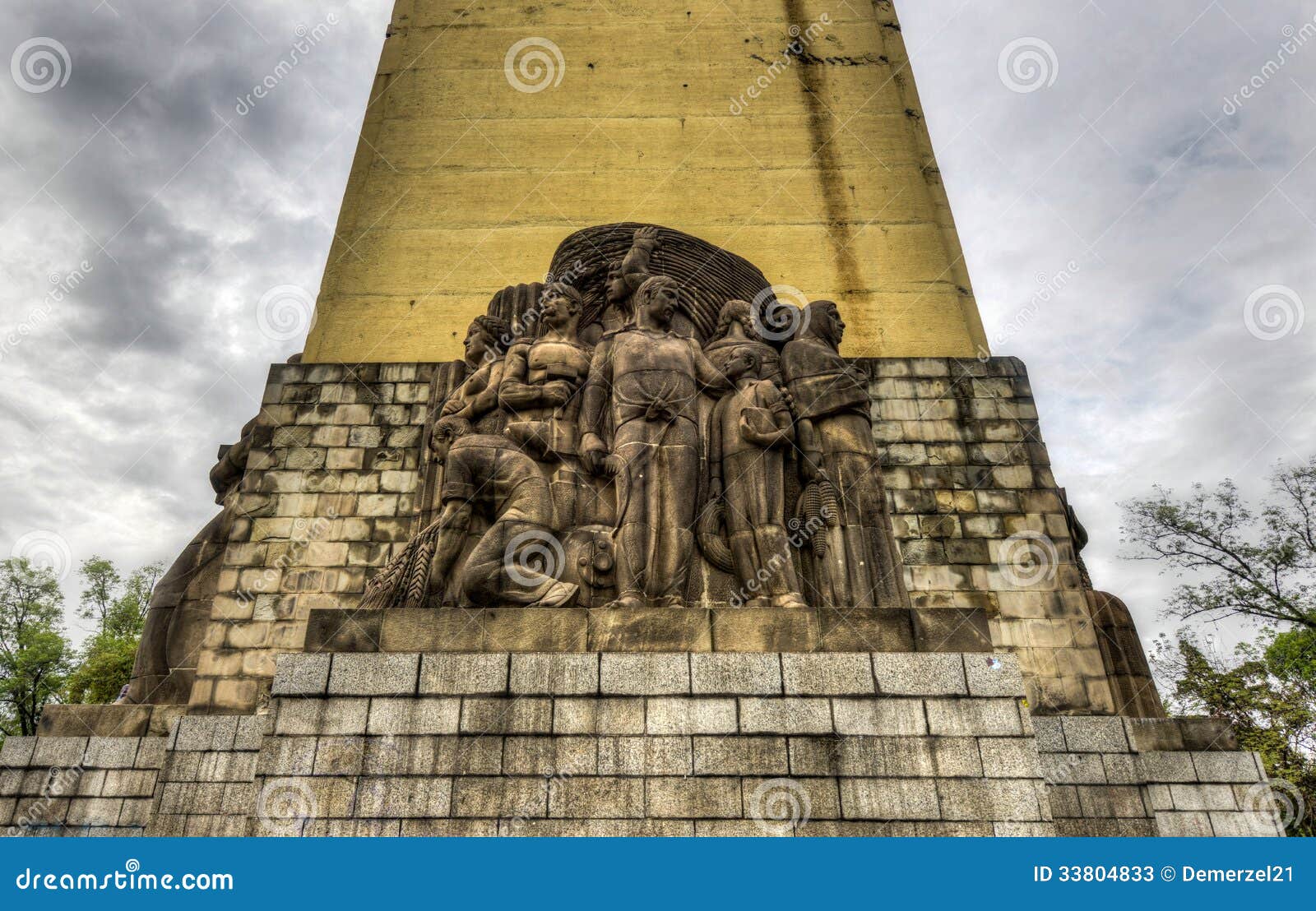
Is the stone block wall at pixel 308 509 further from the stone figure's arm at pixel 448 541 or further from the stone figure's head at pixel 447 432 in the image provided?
the stone figure's arm at pixel 448 541

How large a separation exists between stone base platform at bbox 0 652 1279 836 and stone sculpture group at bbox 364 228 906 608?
68 cm

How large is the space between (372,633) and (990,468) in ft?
22.9

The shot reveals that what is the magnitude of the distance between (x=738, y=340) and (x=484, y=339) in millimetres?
2561

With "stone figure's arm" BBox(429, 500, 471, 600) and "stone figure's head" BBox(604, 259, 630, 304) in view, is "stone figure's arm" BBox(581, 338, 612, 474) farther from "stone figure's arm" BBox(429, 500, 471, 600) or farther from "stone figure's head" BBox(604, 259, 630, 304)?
"stone figure's arm" BBox(429, 500, 471, 600)

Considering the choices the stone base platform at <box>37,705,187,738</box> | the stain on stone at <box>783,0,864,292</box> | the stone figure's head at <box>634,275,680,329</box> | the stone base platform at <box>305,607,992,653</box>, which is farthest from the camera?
the stain on stone at <box>783,0,864,292</box>

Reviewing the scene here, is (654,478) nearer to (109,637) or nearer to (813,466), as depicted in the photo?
(813,466)

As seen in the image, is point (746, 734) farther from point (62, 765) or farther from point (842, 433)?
point (62, 765)

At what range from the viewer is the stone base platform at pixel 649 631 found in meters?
5.41

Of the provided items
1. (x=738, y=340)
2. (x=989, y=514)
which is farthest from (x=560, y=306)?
(x=989, y=514)

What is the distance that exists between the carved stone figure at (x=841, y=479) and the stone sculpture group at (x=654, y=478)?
1 cm

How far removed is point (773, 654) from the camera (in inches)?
208

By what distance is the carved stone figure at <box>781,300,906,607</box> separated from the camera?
616cm

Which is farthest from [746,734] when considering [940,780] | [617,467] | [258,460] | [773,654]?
[258,460]

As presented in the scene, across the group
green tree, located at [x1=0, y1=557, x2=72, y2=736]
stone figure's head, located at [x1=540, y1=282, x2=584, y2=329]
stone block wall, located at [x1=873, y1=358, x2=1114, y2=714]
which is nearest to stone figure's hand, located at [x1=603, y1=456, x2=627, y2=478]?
stone figure's head, located at [x1=540, y1=282, x2=584, y2=329]
